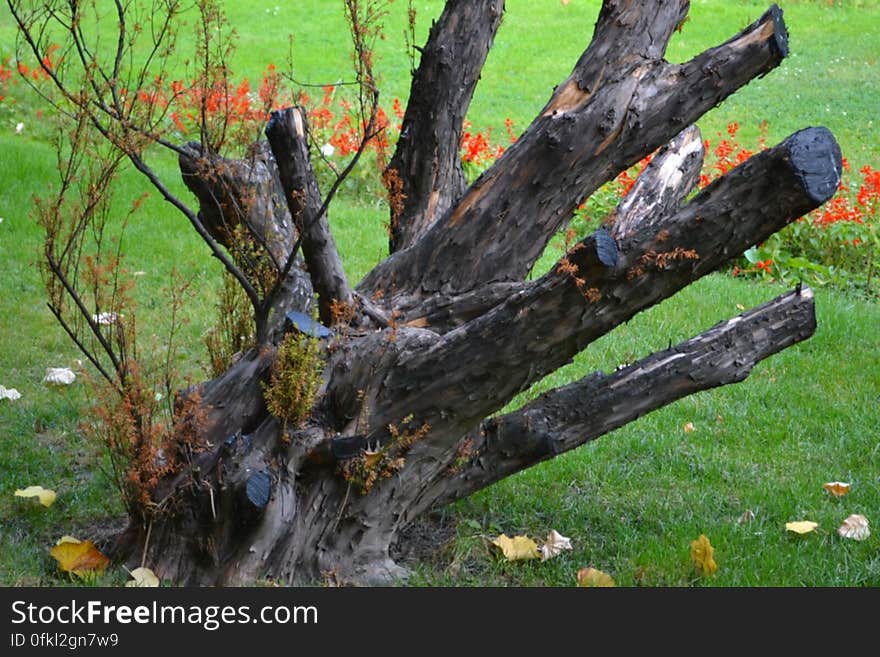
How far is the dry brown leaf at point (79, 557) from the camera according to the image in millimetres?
3553

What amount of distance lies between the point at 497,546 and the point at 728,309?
3.53m

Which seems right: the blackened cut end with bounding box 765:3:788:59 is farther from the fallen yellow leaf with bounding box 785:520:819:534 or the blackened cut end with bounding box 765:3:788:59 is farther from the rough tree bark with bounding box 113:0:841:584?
the fallen yellow leaf with bounding box 785:520:819:534

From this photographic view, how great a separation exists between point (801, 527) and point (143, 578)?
7.79ft

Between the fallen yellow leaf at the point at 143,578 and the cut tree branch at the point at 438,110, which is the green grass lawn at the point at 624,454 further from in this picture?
the cut tree branch at the point at 438,110

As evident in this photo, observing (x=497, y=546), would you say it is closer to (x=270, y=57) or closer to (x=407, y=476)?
(x=407, y=476)

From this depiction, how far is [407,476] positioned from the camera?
3.66 metres

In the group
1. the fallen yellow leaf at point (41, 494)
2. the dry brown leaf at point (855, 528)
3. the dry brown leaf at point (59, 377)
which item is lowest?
the dry brown leaf at point (855, 528)

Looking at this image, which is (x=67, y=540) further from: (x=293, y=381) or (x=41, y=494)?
(x=293, y=381)

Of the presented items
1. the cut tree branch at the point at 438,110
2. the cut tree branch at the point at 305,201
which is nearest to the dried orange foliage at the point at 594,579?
the cut tree branch at the point at 305,201

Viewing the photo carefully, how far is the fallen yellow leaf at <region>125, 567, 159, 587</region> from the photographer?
338 cm

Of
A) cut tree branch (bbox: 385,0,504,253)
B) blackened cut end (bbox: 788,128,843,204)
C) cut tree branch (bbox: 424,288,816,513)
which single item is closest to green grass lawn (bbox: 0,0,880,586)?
cut tree branch (bbox: 424,288,816,513)

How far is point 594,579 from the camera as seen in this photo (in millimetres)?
3631

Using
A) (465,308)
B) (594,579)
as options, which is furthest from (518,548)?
(465,308)

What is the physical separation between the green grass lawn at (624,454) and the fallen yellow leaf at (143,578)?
0.13 m
